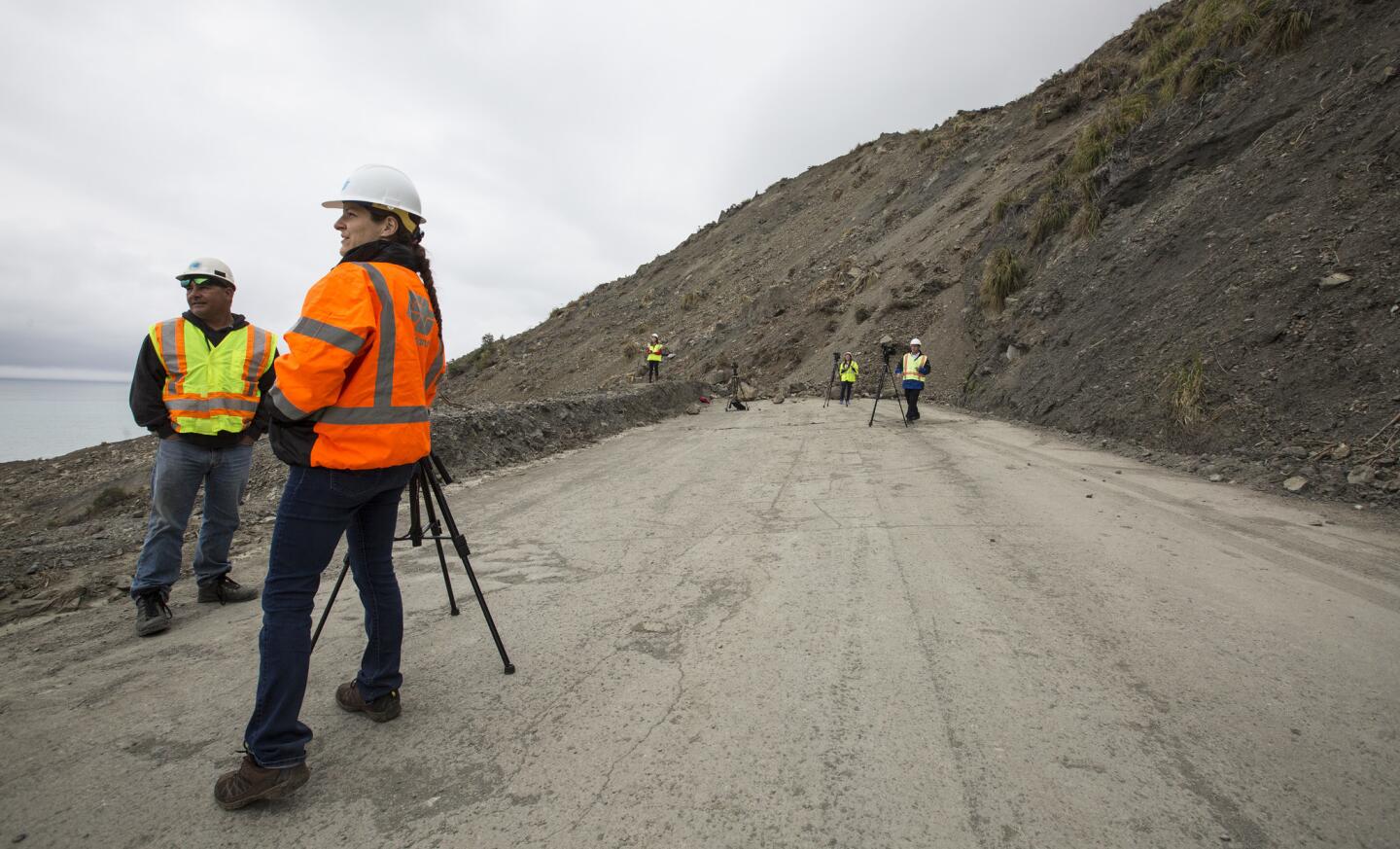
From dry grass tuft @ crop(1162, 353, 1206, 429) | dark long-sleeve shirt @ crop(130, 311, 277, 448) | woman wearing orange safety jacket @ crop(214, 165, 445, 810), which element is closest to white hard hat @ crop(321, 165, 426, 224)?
woman wearing orange safety jacket @ crop(214, 165, 445, 810)

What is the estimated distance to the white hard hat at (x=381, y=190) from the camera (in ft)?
7.91

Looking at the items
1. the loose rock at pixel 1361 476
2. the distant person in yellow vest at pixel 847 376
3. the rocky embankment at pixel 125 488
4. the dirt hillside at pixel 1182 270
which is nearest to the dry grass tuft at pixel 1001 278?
the dirt hillside at pixel 1182 270

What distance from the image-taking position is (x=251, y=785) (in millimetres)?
2051

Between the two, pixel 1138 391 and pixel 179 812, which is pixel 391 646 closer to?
pixel 179 812

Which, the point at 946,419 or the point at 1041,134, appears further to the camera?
the point at 1041,134

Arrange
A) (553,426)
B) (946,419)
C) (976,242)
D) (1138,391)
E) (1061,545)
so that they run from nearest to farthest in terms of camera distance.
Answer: (1061,545), (1138,391), (553,426), (946,419), (976,242)

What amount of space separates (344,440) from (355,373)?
24 centimetres

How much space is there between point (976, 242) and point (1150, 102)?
23.4 feet

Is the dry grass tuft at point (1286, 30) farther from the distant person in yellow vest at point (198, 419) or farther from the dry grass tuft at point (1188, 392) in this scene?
the distant person in yellow vest at point (198, 419)

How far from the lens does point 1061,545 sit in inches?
176

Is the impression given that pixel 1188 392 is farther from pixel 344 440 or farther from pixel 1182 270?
pixel 344 440

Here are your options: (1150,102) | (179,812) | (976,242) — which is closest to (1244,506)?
(179,812)

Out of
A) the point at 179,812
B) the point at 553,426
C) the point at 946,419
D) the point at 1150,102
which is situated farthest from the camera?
the point at 1150,102

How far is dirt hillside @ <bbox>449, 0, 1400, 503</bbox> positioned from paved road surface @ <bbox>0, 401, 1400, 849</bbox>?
9.82ft
